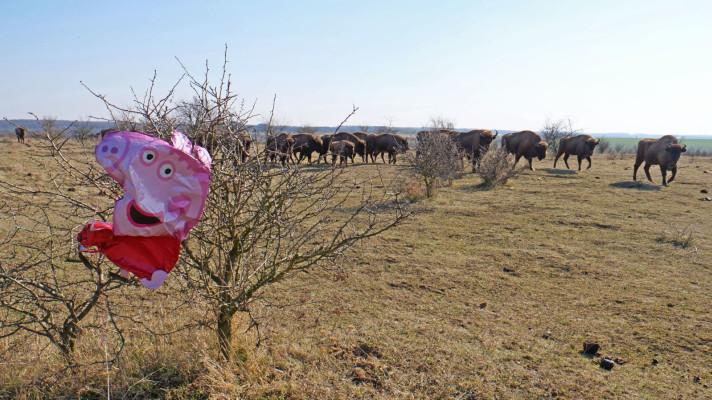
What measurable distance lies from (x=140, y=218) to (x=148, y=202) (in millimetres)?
112

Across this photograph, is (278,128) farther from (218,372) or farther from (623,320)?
(623,320)

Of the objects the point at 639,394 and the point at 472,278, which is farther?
the point at 472,278

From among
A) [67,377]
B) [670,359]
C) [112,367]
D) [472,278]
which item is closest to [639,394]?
[670,359]

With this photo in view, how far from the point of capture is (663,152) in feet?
58.8

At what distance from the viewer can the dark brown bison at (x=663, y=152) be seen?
1762cm

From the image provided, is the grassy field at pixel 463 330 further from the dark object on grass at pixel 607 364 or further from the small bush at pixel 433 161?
the small bush at pixel 433 161

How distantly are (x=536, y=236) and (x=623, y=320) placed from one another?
4175mm

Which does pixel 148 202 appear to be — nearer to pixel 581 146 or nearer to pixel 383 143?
pixel 581 146

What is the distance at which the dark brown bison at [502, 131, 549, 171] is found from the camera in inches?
954

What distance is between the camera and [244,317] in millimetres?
4504

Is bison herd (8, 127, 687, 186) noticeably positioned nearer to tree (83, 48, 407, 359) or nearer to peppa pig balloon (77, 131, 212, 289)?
tree (83, 48, 407, 359)

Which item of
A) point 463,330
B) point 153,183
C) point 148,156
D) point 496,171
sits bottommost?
point 463,330

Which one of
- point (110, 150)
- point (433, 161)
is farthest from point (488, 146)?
point (110, 150)

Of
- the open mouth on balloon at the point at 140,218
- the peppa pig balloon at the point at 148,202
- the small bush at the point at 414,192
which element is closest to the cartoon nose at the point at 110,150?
the peppa pig balloon at the point at 148,202
